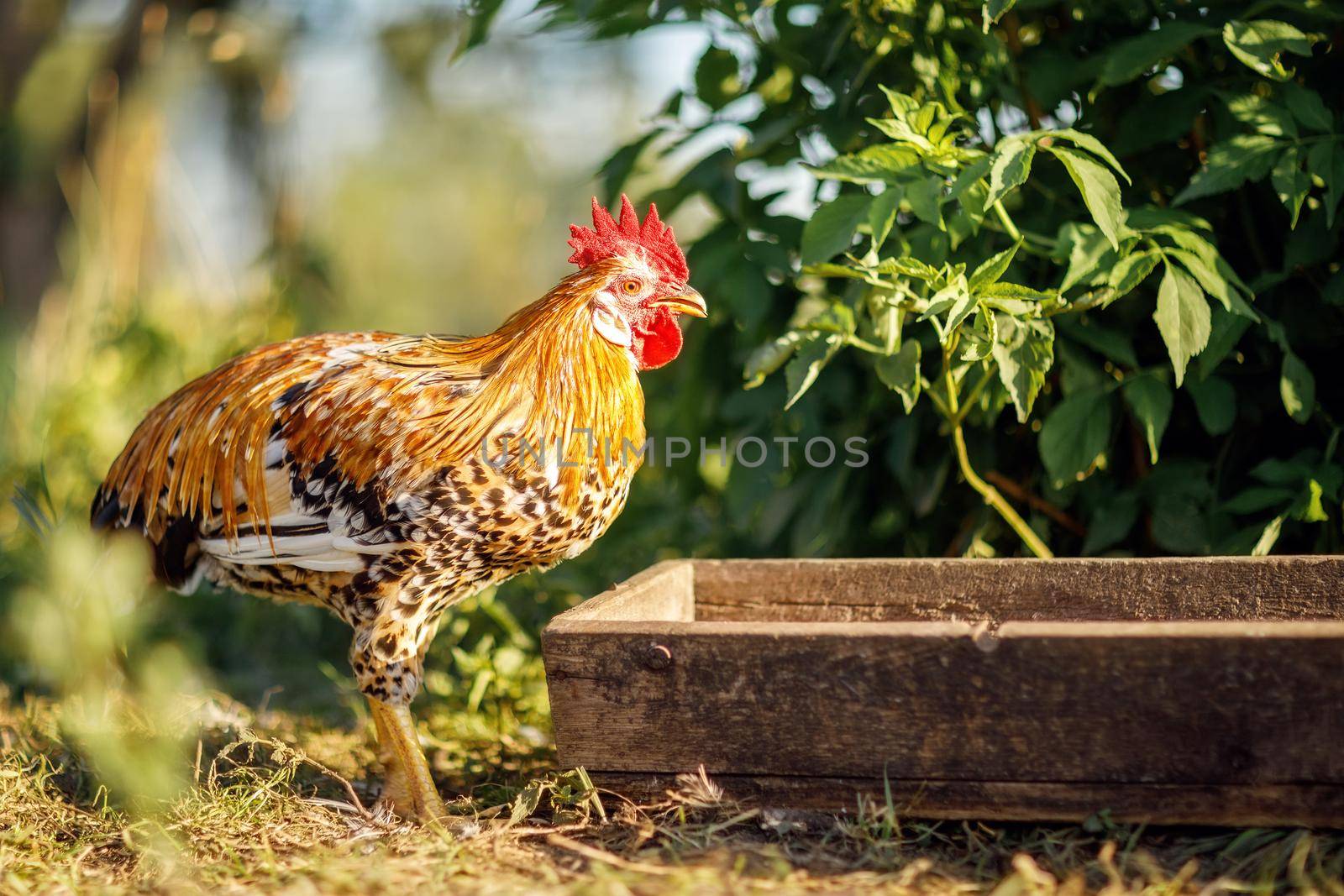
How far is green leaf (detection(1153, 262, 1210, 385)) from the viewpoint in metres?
2.11

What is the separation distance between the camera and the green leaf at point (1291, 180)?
217 centimetres

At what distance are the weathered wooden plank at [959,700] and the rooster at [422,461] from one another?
1.11ft

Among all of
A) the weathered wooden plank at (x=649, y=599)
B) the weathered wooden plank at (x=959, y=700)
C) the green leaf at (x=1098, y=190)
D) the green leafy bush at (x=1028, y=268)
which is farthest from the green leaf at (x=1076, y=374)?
the weathered wooden plank at (x=649, y=599)

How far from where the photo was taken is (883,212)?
6.88 feet

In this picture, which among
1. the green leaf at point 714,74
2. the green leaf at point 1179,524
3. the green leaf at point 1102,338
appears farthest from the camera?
the green leaf at point 714,74

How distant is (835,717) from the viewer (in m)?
1.83

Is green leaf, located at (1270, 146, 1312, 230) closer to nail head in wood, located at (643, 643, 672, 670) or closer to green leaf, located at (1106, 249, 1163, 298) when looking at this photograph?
green leaf, located at (1106, 249, 1163, 298)

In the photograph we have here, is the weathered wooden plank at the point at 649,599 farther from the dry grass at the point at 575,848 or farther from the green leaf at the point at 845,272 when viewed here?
the green leaf at the point at 845,272

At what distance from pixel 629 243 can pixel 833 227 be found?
0.46 m

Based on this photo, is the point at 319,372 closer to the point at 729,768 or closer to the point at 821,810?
the point at 729,768

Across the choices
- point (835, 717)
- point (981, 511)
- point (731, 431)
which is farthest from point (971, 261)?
point (835, 717)

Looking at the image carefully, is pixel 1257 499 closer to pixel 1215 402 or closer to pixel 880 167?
pixel 1215 402

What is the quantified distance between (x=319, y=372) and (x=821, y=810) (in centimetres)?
148

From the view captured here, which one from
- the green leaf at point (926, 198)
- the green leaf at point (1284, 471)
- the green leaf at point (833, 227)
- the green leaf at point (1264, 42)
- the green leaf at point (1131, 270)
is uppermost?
the green leaf at point (1264, 42)
